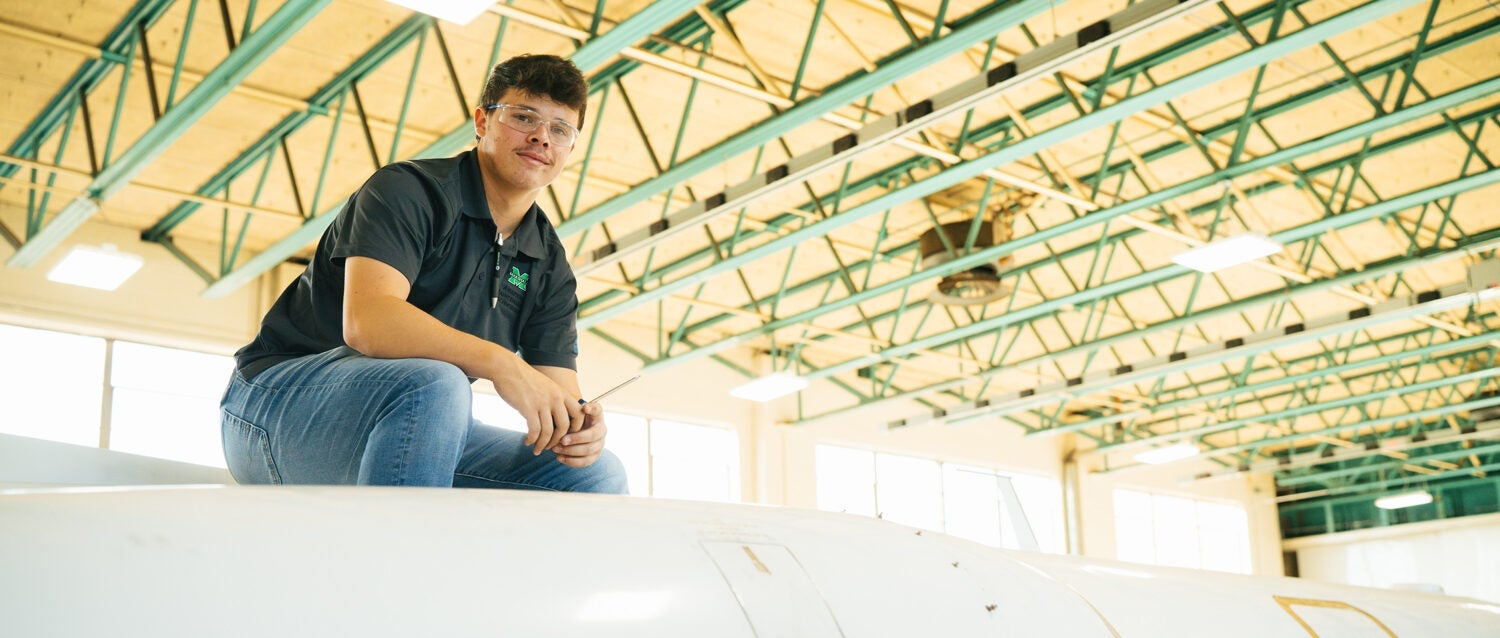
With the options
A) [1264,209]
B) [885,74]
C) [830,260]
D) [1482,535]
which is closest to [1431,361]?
[1482,535]

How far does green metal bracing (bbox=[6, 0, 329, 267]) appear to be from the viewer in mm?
8875

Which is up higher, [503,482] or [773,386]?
[773,386]

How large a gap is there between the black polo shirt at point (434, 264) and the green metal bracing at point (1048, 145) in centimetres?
745

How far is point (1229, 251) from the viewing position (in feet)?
37.4

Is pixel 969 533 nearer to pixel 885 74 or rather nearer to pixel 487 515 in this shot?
pixel 885 74

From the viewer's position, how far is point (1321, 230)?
12.9 meters

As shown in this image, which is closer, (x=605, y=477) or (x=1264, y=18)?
(x=605, y=477)

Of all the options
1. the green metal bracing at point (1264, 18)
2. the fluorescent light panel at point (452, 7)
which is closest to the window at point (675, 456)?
the green metal bracing at point (1264, 18)

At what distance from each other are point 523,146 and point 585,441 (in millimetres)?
631

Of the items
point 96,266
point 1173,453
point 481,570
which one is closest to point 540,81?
point 481,570

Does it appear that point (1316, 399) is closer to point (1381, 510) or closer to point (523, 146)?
point (1381, 510)

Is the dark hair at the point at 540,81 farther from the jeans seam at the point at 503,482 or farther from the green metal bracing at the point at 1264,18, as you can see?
the green metal bracing at the point at 1264,18

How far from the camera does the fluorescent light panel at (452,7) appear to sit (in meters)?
6.96

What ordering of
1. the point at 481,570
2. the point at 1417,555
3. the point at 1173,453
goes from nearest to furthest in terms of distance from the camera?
the point at 481,570 < the point at 1173,453 < the point at 1417,555
